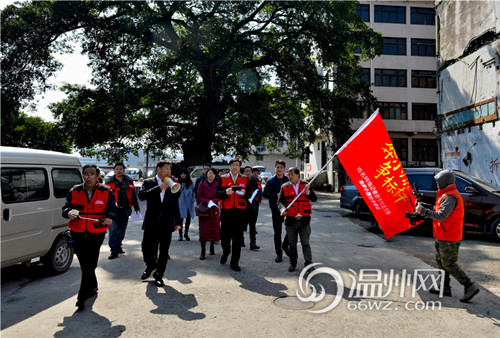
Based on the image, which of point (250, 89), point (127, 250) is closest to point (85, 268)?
point (127, 250)

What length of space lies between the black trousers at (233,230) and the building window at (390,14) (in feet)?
111

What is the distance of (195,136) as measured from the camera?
25.4 metres

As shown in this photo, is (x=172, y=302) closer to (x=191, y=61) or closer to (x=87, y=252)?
(x=87, y=252)

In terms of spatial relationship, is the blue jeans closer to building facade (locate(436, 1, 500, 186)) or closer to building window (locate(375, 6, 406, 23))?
building facade (locate(436, 1, 500, 186))

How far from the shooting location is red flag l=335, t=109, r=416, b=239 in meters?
5.22

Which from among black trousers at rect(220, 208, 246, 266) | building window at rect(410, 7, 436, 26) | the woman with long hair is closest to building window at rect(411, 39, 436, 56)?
building window at rect(410, 7, 436, 26)

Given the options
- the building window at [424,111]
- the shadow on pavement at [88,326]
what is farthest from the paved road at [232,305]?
the building window at [424,111]

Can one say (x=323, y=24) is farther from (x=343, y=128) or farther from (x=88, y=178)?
(x=88, y=178)

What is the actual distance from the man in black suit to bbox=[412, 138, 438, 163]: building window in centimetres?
3353

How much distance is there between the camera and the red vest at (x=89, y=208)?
15.5 feet

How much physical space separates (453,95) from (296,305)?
15.7 metres

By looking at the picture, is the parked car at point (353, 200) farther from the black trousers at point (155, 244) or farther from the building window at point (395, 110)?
the building window at point (395, 110)

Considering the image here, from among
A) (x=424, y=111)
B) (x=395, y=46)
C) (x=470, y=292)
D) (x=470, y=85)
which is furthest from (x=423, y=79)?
(x=470, y=292)

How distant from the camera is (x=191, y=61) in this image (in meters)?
20.7
